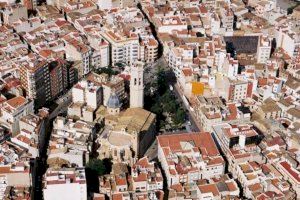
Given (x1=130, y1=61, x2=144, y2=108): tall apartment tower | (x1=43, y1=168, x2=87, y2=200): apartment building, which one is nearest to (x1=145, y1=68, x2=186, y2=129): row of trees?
(x1=130, y1=61, x2=144, y2=108): tall apartment tower

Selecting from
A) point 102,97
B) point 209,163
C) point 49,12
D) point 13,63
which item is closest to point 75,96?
point 102,97

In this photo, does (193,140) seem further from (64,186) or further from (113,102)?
(64,186)

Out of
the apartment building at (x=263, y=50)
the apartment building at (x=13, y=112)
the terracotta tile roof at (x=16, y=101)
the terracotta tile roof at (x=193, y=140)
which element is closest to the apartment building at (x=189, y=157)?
the terracotta tile roof at (x=193, y=140)

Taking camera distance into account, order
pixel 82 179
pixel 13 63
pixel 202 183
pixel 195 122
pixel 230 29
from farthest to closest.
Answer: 1. pixel 230 29
2. pixel 13 63
3. pixel 195 122
4. pixel 202 183
5. pixel 82 179

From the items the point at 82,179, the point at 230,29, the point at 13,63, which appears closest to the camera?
the point at 82,179

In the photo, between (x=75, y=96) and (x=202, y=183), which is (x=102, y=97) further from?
(x=202, y=183)

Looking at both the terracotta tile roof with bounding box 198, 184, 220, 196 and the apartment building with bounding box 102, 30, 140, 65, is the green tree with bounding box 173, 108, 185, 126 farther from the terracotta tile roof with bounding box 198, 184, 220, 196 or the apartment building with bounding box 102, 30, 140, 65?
the apartment building with bounding box 102, 30, 140, 65

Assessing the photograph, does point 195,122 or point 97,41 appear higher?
point 97,41

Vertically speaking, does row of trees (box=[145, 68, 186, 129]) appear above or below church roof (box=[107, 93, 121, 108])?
below
